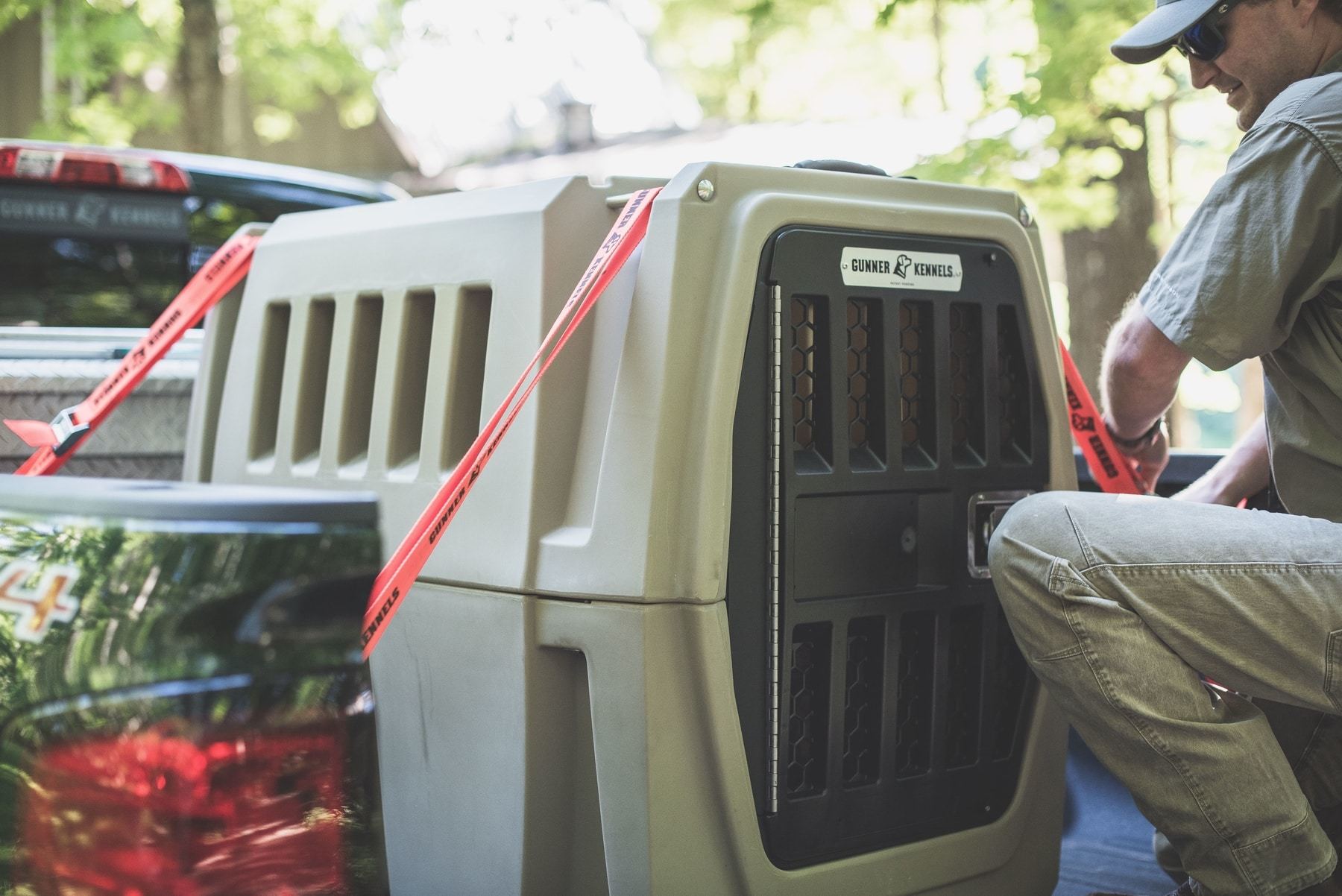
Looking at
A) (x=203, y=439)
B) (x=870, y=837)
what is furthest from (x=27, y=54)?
(x=870, y=837)

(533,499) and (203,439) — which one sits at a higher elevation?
(203,439)

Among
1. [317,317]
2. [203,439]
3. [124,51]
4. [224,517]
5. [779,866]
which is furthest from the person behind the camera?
[124,51]

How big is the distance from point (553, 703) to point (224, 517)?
27.9 inches

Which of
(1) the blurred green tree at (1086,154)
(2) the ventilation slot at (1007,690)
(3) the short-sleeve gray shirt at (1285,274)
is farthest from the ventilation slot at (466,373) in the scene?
(1) the blurred green tree at (1086,154)

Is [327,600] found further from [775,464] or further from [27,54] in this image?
[27,54]

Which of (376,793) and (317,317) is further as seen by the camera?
(317,317)

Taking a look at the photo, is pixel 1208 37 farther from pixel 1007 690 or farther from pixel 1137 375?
pixel 1007 690

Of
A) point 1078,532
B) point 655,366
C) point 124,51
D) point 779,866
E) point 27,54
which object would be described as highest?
point 27,54

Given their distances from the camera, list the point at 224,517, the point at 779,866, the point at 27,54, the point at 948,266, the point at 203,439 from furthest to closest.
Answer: the point at 27,54 → the point at 203,439 → the point at 948,266 → the point at 779,866 → the point at 224,517

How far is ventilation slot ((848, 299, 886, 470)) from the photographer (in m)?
1.70

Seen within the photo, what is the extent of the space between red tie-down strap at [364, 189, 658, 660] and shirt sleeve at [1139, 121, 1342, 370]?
0.73 metres

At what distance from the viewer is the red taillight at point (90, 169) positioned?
2.75 meters

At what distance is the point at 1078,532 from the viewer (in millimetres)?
1682

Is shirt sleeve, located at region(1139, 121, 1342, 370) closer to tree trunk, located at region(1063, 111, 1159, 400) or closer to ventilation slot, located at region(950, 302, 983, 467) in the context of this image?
ventilation slot, located at region(950, 302, 983, 467)
